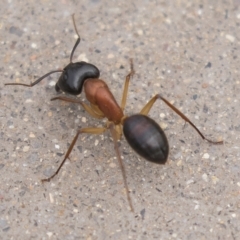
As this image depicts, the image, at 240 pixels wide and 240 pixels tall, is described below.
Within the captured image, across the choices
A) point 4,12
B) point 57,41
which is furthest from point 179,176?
point 4,12

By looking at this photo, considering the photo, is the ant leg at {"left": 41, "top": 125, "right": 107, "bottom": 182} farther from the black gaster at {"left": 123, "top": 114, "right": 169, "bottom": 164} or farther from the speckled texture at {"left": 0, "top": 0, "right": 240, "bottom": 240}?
the black gaster at {"left": 123, "top": 114, "right": 169, "bottom": 164}

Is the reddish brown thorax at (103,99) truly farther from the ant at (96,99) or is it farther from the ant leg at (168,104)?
the ant leg at (168,104)

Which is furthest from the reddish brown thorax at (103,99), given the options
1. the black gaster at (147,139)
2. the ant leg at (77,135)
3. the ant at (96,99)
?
the black gaster at (147,139)

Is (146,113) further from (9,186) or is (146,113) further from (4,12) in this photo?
(4,12)

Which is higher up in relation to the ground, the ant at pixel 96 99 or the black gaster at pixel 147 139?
the black gaster at pixel 147 139

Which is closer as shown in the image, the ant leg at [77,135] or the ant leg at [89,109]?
the ant leg at [77,135]

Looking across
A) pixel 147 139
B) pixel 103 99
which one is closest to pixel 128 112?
pixel 103 99

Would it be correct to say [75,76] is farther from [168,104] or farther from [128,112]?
[168,104]
